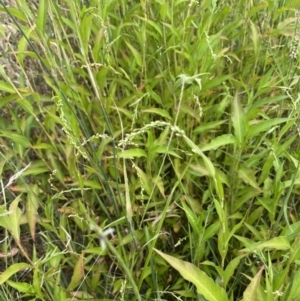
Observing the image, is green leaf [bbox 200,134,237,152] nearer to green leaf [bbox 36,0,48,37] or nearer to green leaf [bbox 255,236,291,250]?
green leaf [bbox 255,236,291,250]

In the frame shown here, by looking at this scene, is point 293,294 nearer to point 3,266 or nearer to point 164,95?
point 164,95

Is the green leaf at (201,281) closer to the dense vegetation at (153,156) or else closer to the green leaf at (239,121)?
the dense vegetation at (153,156)

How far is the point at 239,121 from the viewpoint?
3.00ft

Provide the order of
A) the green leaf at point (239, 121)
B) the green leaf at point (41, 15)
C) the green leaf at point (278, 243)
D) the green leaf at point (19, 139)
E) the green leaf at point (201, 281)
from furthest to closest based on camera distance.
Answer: the green leaf at point (19, 139) → the green leaf at point (41, 15) → the green leaf at point (239, 121) → the green leaf at point (278, 243) → the green leaf at point (201, 281)

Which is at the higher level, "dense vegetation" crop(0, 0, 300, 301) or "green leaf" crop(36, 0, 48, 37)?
"green leaf" crop(36, 0, 48, 37)

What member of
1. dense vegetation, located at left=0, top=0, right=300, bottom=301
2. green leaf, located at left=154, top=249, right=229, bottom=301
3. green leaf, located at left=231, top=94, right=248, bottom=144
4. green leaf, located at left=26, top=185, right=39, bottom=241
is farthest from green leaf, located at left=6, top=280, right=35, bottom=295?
green leaf, located at left=231, top=94, right=248, bottom=144

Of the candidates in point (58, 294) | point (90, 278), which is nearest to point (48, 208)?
point (58, 294)

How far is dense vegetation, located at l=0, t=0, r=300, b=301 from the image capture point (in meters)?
0.99

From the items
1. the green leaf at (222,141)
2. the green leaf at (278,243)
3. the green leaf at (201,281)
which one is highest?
the green leaf at (222,141)

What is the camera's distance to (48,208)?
1029 millimetres

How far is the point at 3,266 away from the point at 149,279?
509 millimetres

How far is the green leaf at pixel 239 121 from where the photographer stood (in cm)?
91

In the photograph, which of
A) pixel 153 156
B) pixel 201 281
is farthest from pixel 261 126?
pixel 201 281

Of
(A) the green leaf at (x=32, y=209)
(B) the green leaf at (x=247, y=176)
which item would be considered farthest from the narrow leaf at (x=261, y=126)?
(A) the green leaf at (x=32, y=209)
